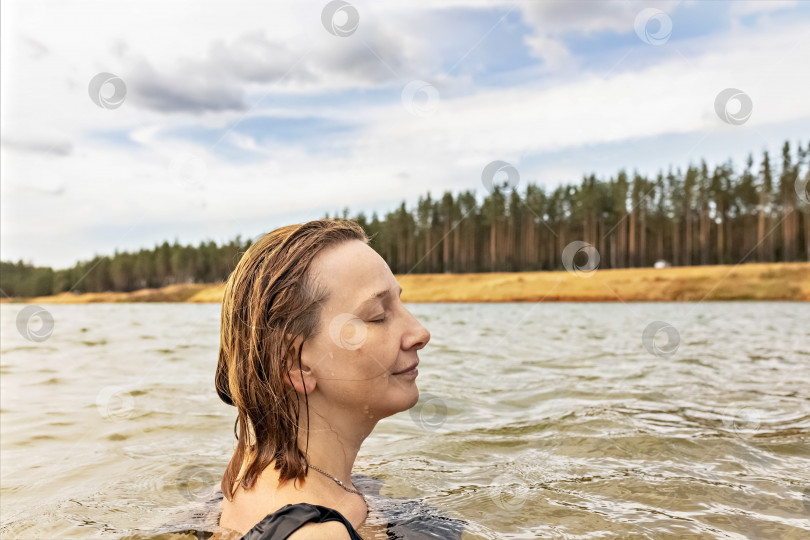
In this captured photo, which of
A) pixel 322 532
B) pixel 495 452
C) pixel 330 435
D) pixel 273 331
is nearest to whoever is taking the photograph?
pixel 322 532

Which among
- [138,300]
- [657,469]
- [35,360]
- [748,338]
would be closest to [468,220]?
[138,300]

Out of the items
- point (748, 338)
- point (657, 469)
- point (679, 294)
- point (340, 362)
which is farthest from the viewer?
point (679, 294)

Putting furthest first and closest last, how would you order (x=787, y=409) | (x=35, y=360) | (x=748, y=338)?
(x=748, y=338)
(x=35, y=360)
(x=787, y=409)

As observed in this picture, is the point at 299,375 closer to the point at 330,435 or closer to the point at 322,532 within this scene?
the point at 330,435

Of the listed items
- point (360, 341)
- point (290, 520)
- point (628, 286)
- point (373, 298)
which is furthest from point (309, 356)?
point (628, 286)

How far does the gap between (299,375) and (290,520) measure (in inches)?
22.3

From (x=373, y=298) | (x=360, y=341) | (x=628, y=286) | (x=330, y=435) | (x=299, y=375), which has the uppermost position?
(x=373, y=298)

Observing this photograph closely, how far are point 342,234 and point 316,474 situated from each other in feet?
3.12

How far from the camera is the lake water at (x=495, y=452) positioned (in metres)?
3.20

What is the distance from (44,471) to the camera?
→ 14.1 ft

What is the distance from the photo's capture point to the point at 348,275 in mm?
2309

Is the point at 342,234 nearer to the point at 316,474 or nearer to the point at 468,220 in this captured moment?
the point at 316,474

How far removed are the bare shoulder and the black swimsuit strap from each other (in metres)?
0.02

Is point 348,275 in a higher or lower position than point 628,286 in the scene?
higher
